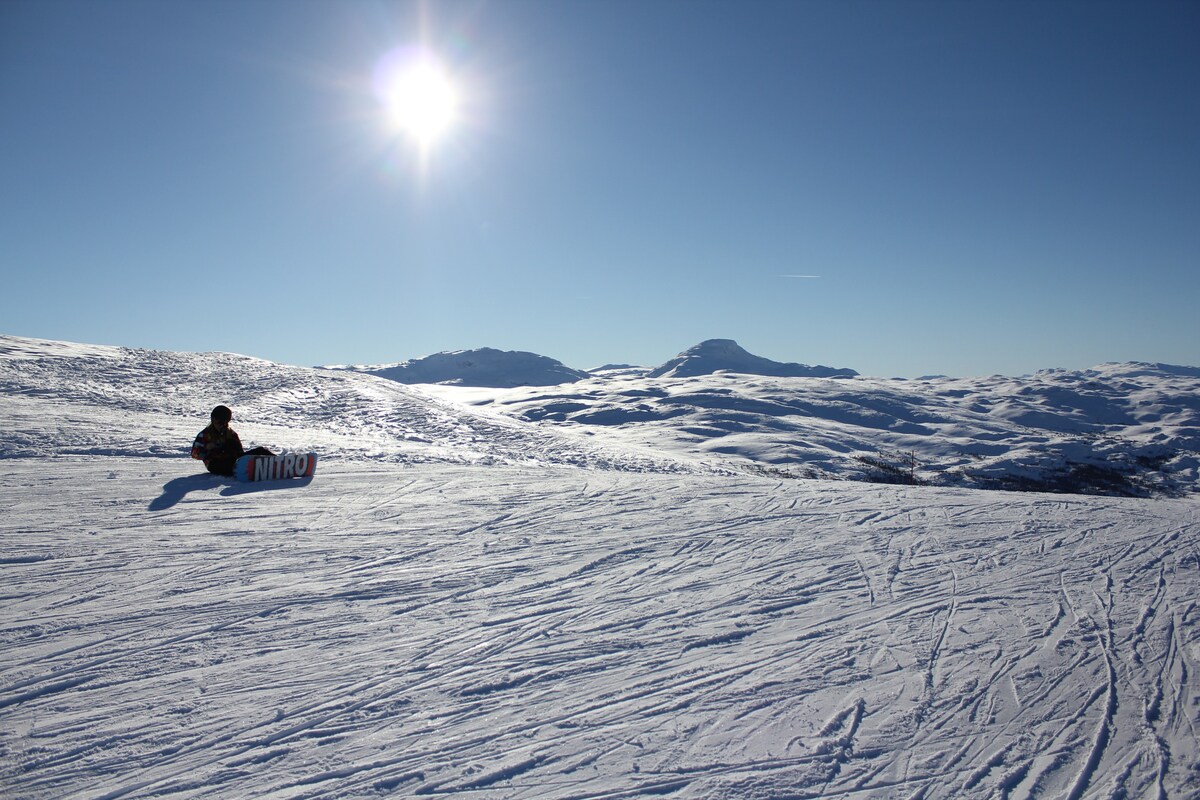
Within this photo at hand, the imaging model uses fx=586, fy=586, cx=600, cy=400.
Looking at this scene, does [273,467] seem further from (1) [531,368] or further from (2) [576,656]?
(1) [531,368]

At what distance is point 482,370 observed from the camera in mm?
124812

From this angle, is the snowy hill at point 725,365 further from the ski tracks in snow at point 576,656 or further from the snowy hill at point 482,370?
the ski tracks in snow at point 576,656

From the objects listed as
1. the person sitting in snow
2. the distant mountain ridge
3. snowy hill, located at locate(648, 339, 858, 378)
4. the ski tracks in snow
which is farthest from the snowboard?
snowy hill, located at locate(648, 339, 858, 378)

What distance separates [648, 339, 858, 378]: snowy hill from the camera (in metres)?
127

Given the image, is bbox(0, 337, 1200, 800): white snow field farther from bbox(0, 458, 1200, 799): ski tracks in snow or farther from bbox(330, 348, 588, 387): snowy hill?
bbox(330, 348, 588, 387): snowy hill

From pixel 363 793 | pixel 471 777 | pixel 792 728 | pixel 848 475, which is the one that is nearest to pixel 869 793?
pixel 792 728

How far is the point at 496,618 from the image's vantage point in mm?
5266

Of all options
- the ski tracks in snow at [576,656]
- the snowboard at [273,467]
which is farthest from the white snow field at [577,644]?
the snowboard at [273,467]

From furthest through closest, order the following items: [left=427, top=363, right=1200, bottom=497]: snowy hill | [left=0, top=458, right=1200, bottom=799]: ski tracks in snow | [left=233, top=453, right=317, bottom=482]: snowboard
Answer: [left=427, top=363, right=1200, bottom=497]: snowy hill < [left=233, top=453, right=317, bottom=482]: snowboard < [left=0, top=458, right=1200, bottom=799]: ski tracks in snow

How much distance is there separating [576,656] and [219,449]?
333 inches

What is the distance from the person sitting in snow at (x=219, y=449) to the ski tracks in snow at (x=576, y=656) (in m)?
1.55

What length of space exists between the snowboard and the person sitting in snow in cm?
18

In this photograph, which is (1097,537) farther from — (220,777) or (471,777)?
(220,777)

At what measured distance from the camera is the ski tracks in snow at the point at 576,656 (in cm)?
342
